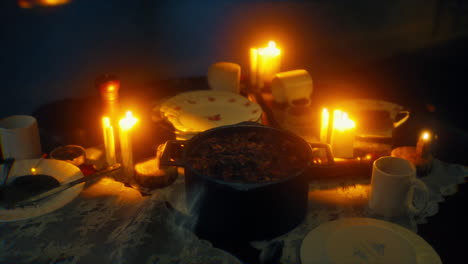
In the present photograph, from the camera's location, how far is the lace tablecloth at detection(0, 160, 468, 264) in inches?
48.7

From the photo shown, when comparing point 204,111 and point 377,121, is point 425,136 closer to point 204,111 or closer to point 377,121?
point 377,121

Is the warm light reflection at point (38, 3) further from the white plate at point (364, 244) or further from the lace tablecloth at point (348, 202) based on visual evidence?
the white plate at point (364, 244)

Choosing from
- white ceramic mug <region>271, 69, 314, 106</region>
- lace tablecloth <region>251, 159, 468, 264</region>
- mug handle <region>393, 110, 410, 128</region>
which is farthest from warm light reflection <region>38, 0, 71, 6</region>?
mug handle <region>393, 110, 410, 128</region>

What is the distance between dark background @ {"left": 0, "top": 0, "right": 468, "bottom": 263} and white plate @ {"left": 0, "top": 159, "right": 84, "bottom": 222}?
333 millimetres

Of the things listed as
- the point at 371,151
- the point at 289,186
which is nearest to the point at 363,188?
the point at 371,151

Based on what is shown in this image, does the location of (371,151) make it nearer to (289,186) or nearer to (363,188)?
(363,188)

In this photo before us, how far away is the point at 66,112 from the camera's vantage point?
85.4 inches

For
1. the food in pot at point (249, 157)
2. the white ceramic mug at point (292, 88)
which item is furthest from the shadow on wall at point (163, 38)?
the food in pot at point (249, 157)

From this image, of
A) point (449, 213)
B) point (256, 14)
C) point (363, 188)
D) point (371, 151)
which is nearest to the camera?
point (449, 213)

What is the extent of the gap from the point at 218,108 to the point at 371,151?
623 millimetres

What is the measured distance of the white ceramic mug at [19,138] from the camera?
A: 1.57 metres

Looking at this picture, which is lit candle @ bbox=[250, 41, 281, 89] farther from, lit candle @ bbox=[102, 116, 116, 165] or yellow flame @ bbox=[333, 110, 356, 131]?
lit candle @ bbox=[102, 116, 116, 165]

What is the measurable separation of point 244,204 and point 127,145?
1.80 feet

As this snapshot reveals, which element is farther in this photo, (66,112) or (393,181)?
(66,112)
